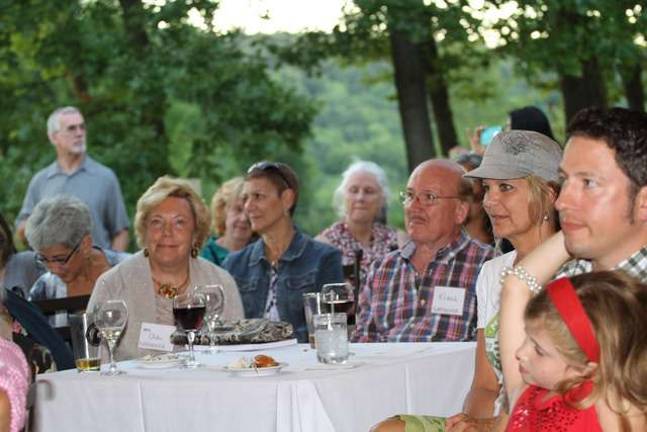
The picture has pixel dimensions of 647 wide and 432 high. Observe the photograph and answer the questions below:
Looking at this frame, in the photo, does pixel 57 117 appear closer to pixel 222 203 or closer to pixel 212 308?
pixel 222 203

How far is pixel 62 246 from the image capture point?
640cm

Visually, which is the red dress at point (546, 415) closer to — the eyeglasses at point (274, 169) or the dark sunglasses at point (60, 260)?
the eyeglasses at point (274, 169)

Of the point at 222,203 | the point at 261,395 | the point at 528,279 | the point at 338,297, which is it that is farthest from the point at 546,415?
the point at 222,203

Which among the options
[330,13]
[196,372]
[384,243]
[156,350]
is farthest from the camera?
[330,13]

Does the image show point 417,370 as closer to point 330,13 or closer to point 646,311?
point 646,311

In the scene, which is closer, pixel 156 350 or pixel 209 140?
pixel 156 350

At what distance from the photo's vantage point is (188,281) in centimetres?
574

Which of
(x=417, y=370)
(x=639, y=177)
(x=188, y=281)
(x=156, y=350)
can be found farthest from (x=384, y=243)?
(x=639, y=177)

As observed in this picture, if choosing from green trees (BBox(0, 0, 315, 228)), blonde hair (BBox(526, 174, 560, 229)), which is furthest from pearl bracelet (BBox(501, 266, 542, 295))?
green trees (BBox(0, 0, 315, 228))

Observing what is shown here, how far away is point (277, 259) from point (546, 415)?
345 centimetres

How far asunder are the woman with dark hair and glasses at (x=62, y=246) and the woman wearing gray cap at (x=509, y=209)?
2.54 meters

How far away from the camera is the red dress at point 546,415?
2936mm

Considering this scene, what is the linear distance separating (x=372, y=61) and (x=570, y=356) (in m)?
11.1

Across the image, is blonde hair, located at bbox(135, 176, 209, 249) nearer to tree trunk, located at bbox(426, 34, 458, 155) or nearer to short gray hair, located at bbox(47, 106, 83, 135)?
short gray hair, located at bbox(47, 106, 83, 135)
